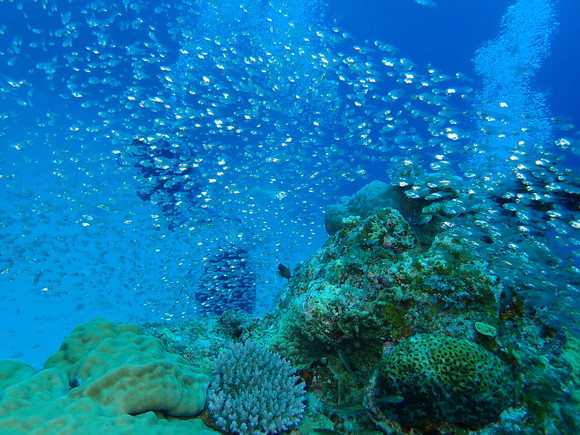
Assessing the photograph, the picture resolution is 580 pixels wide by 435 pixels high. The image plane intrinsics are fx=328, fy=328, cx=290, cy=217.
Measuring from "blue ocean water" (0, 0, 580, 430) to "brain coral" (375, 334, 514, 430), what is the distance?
9254 mm

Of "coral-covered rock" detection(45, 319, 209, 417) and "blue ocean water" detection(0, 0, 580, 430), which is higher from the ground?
"blue ocean water" detection(0, 0, 580, 430)

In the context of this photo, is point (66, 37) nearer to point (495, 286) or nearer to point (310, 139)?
point (310, 139)

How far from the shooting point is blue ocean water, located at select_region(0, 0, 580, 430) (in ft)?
49.2

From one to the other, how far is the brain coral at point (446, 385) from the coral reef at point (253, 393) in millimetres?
1281

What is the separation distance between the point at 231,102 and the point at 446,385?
56.3 ft

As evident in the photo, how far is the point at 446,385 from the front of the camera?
3.44 metres

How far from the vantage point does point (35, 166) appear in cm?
2073

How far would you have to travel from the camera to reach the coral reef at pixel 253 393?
4.10 metres

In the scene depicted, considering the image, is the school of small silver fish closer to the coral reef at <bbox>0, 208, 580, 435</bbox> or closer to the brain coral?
the coral reef at <bbox>0, 208, 580, 435</bbox>

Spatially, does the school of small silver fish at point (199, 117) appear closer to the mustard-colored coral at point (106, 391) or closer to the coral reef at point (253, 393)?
the coral reef at point (253, 393)

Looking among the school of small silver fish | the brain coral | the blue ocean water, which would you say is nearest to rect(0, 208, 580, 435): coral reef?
the brain coral

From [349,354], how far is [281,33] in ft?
54.1

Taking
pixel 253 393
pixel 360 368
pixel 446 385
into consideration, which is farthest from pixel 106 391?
pixel 446 385

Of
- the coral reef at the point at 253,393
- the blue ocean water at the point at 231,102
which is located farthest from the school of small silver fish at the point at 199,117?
the coral reef at the point at 253,393
